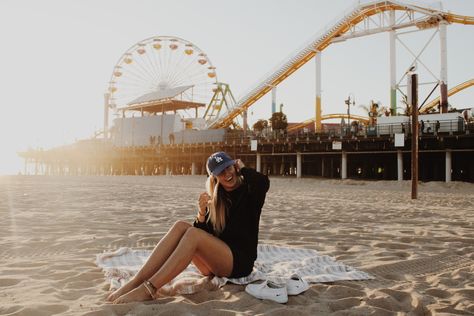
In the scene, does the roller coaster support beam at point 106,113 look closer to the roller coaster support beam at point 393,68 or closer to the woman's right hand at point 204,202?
the roller coaster support beam at point 393,68

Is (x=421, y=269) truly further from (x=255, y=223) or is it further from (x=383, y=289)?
(x=255, y=223)

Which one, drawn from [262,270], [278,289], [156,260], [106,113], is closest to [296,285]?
[278,289]

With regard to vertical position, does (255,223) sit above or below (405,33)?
below

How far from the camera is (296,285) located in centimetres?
365

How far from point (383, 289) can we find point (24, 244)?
4501 mm

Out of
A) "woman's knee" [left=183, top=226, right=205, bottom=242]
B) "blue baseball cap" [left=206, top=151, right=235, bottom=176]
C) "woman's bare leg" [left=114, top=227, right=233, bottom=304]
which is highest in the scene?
"blue baseball cap" [left=206, top=151, right=235, bottom=176]

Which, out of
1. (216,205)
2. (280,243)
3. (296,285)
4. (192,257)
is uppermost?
(216,205)

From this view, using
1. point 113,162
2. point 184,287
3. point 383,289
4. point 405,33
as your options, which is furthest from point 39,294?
point 113,162

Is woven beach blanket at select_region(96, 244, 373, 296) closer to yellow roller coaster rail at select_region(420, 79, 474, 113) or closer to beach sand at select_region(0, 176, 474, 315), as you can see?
beach sand at select_region(0, 176, 474, 315)

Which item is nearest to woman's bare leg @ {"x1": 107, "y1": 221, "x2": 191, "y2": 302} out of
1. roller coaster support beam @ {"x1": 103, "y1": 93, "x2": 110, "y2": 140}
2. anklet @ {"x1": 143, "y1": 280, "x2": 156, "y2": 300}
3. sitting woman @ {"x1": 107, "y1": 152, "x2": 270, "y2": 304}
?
sitting woman @ {"x1": 107, "y1": 152, "x2": 270, "y2": 304}

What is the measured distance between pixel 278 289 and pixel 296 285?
24 centimetres

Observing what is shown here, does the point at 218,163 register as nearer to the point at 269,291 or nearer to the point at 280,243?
the point at 269,291

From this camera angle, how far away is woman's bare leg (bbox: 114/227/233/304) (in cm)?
334

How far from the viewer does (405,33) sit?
34.7 meters
